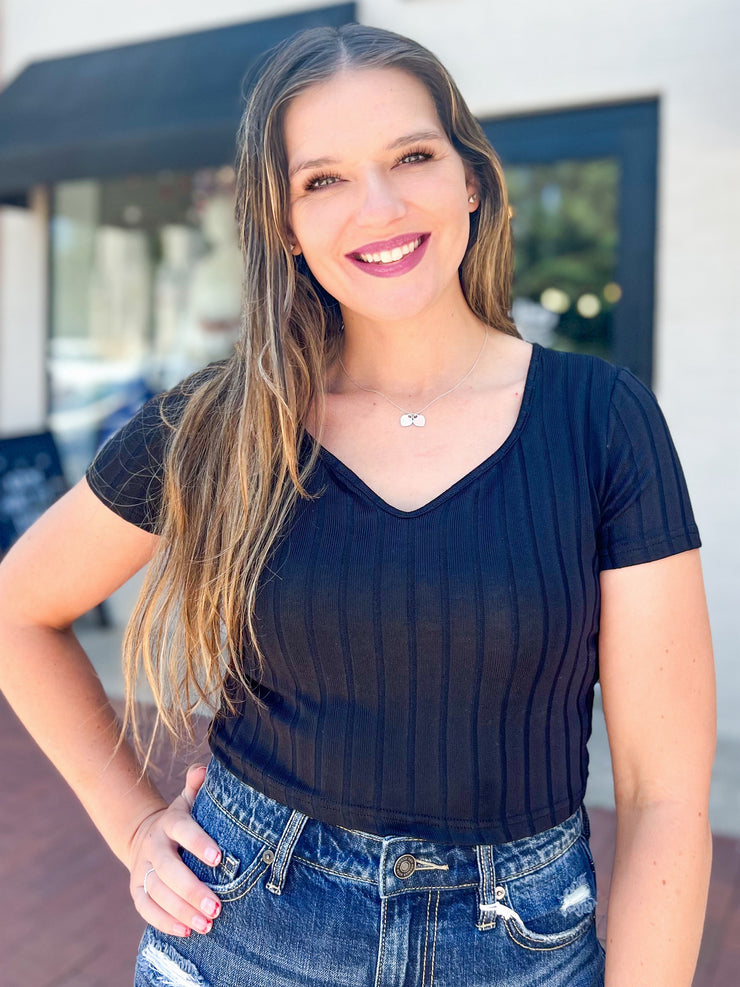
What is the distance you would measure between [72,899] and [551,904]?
2.47 m

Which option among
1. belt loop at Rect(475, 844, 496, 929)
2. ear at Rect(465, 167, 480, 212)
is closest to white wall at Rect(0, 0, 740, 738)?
ear at Rect(465, 167, 480, 212)

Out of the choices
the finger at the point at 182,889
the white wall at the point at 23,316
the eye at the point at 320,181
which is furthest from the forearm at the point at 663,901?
the white wall at the point at 23,316

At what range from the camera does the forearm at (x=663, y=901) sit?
120 cm

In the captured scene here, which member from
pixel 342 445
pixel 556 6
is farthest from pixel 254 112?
pixel 556 6

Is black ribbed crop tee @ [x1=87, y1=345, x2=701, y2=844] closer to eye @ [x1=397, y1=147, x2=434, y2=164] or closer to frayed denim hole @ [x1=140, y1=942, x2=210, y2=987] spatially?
frayed denim hole @ [x1=140, y1=942, x2=210, y2=987]

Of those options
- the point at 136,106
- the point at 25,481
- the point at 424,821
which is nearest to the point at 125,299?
the point at 25,481

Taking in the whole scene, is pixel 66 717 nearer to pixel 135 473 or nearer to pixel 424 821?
pixel 135 473

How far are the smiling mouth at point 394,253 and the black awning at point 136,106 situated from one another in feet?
11.9

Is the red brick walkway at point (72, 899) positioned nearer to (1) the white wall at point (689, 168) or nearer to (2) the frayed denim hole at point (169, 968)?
(2) the frayed denim hole at point (169, 968)

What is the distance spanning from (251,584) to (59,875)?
2.50 m

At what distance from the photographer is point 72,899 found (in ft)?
10.6

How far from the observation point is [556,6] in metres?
4.61

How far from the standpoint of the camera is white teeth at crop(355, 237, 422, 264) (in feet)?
4.76

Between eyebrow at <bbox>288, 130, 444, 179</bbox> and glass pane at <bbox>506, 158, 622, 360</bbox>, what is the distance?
11.2ft
